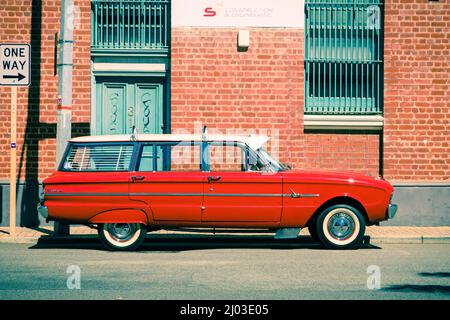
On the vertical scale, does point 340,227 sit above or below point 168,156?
below

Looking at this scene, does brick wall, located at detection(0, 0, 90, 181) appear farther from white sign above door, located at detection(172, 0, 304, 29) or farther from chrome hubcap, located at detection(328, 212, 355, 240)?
chrome hubcap, located at detection(328, 212, 355, 240)

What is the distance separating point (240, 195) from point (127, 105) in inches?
205

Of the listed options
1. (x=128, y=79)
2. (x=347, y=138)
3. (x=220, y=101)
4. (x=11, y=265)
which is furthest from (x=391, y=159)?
(x=11, y=265)

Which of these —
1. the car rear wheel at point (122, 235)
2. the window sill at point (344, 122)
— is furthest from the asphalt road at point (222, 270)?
the window sill at point (344, 122)

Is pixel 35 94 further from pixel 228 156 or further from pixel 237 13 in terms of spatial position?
pixel 228 156

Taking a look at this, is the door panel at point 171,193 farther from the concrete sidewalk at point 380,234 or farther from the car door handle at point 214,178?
the concrete sidewalk at point 380,234

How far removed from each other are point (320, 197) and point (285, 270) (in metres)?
2.16

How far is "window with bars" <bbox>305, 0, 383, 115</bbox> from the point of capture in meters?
15.2

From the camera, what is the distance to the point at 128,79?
15375mm

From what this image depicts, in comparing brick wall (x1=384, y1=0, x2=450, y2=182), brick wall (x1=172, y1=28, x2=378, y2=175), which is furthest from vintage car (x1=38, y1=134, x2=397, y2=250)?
brick wall (x1=384, y1=0, x2=450, y2=182)

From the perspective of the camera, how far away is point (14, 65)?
41.6 ft

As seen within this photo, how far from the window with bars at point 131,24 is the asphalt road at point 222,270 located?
4767 millimetres

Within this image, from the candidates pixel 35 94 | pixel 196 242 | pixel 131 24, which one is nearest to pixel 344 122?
pixel 196 242

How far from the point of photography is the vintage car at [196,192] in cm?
1095
